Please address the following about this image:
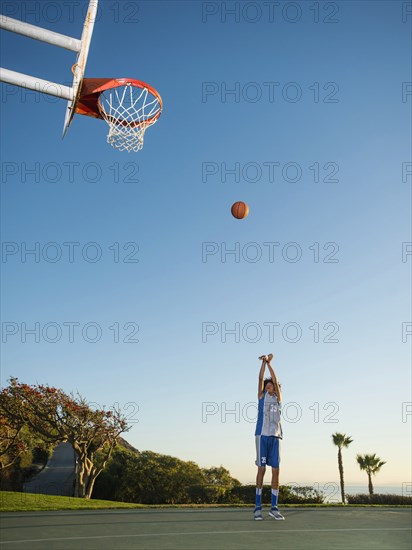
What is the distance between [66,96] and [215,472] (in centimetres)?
2773

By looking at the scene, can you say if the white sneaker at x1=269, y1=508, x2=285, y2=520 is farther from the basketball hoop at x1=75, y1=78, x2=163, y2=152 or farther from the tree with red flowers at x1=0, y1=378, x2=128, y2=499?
the tree with red flowers at x1=0, y1=378, x2=128, y2=499

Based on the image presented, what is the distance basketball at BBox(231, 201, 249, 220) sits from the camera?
13539mm

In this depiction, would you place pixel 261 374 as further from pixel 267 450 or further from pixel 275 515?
pixel 275 515

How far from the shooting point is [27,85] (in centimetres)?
770

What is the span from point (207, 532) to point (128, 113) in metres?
7.74

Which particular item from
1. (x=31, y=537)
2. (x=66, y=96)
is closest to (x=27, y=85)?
(x=66, y=96)

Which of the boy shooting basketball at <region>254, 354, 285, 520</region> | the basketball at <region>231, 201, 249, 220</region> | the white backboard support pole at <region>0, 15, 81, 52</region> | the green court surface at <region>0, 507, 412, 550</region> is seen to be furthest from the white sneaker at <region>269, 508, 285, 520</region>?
the white backboard support pole at <region>0, 15, 81, 52</region>

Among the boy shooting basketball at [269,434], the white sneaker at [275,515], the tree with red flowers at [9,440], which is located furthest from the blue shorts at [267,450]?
the tree with red flowers at [9,440]

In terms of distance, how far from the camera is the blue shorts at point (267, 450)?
923 centimetres

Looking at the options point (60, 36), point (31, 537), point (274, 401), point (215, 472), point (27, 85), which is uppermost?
point (60, 36)

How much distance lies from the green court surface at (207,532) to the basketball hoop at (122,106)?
22.4ft

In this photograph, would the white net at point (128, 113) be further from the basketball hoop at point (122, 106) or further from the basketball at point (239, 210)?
the basketball at point (239, 210)

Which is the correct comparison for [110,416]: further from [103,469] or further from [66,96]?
[66,96]

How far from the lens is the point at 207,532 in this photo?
7398mm
